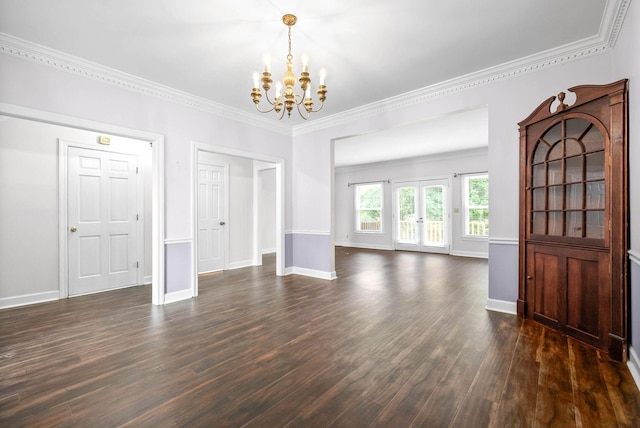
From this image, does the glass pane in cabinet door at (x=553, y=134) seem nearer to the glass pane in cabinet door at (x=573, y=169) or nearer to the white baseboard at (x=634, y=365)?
the glass pane in cabinet door at (x=573, y=169)

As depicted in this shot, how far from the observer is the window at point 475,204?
761 cm

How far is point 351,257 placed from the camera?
7.79m

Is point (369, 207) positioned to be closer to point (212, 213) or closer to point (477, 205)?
point (477, 205)

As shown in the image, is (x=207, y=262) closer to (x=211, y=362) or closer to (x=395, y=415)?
(x=211, y=362)

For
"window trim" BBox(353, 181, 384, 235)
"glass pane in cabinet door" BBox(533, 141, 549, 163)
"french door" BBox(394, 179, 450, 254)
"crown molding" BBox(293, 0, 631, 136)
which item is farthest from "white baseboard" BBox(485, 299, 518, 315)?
"window trim" BBox(353, 181, 384, 235)

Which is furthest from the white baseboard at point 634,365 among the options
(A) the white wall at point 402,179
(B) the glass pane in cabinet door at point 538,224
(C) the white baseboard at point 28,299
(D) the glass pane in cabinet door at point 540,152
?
(C) the white baseboard at point 28,299

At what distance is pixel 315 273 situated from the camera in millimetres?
5371

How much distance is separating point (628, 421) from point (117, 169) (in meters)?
5.91

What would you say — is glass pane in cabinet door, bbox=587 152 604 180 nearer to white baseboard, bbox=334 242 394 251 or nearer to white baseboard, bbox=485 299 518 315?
white baseboard, bbox=485 299 518 315

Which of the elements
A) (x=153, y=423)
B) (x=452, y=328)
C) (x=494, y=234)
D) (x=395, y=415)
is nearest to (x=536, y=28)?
(x=494, y=234)

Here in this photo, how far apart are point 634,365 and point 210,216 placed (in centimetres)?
591

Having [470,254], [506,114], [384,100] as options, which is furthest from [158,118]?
[470,254]

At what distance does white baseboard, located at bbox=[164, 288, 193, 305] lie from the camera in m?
3.89

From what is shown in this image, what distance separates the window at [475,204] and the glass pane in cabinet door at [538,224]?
4.86 m
